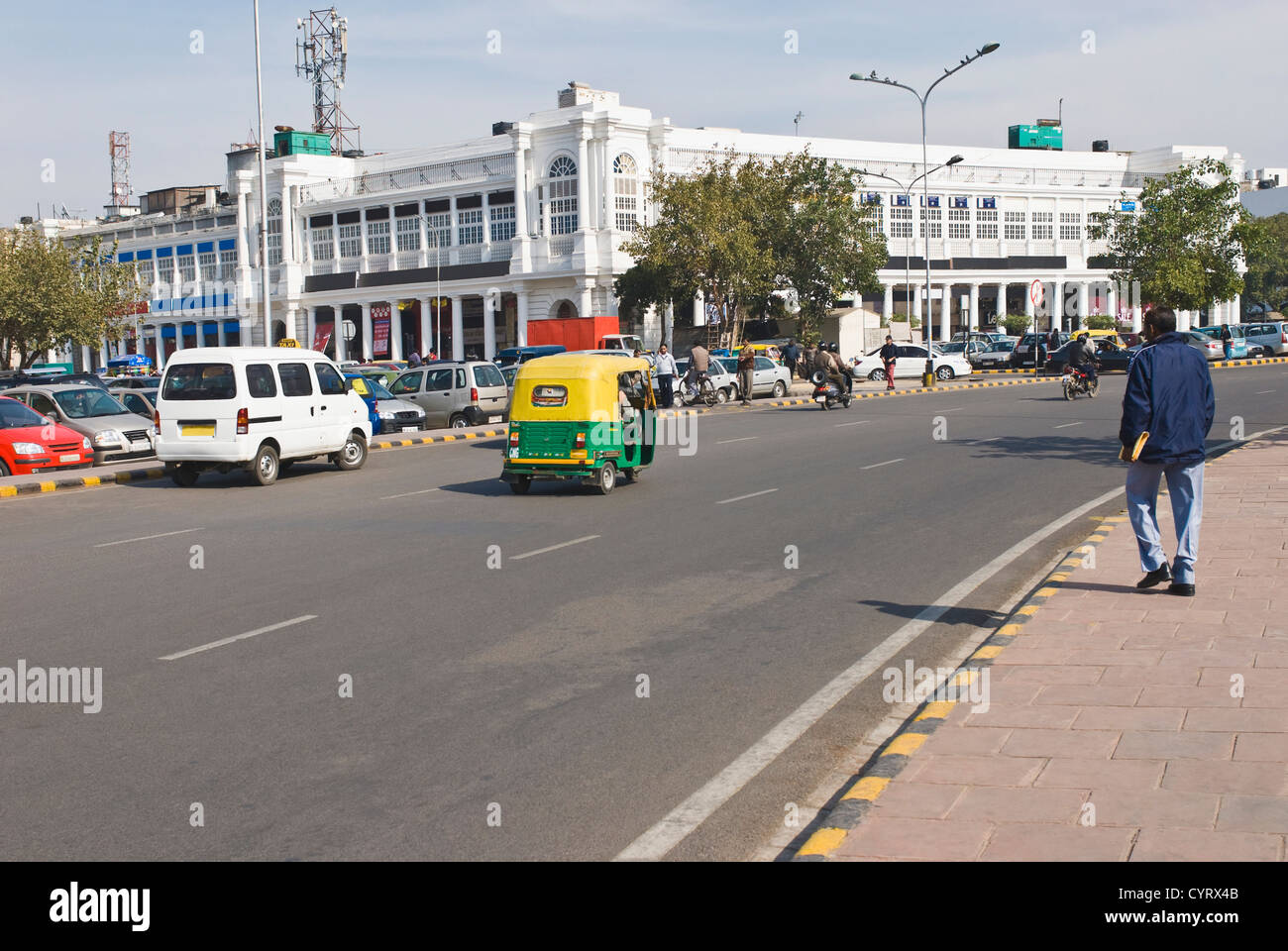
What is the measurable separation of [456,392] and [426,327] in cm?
5096

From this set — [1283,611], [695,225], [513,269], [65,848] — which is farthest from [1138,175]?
[65,848]

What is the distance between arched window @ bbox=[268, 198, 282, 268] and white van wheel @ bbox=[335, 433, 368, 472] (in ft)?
227

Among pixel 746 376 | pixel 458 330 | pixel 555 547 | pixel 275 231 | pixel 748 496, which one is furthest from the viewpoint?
pixel 275 231

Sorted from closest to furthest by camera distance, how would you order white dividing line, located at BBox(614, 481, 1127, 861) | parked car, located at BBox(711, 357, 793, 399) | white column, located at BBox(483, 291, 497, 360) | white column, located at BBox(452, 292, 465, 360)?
white dividing line, located at BBox(614, 481, 1127, 861) < parked car, located at BBox(711, 357, 793, 399) < white column, located at BBox(483, 291, 497, 360) < white column, located at BBox(452, 292, 465, 360)

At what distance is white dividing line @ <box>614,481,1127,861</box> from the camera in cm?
518

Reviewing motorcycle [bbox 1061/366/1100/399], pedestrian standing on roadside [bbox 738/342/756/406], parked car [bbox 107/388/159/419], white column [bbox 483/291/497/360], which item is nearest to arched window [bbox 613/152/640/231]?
white column [bbox 483/291/497/360]

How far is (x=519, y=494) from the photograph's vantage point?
55.9 ft

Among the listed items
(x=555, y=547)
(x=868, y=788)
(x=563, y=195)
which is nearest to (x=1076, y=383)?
(x=555, y=547)

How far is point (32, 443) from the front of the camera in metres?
20.9

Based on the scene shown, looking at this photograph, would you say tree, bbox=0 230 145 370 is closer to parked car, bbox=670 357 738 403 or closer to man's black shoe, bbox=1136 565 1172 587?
parked car, bbox=670 357 738 403

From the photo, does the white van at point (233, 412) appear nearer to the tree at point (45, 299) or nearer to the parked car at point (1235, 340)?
the tree at point (45, 299)

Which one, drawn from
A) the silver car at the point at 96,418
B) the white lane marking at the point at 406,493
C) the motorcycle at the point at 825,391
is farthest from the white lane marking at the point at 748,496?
the motorcycle at the point at 825,391

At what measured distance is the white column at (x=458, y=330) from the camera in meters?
77.8

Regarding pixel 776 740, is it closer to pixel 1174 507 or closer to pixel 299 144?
pixel 1174 507
